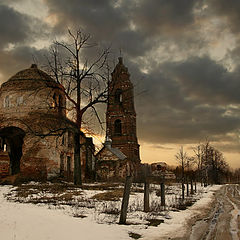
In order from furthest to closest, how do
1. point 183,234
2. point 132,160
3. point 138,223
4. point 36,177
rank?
point 132,160 → point 36,177 → point 138,223 → point 183,234

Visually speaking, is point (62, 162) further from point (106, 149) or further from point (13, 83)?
point (106, 149)

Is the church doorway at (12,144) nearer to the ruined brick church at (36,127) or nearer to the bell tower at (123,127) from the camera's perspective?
the ruined brick church at (36,127)

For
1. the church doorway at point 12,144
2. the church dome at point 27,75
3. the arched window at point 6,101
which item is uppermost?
the church dome at point 27,75

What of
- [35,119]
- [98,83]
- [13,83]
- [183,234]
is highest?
[13,83]

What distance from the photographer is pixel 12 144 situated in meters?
30.8

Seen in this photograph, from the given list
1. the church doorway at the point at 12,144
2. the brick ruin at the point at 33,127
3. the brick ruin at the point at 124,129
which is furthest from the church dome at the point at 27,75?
the brick ruin at the point at 124,129

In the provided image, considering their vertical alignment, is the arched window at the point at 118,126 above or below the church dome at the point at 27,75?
below

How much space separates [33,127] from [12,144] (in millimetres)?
6396

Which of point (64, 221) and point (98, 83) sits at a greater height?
point (98, 83)

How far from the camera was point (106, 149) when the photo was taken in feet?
135

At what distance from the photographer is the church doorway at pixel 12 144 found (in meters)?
28.1

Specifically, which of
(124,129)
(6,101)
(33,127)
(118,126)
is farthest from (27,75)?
(118,126)

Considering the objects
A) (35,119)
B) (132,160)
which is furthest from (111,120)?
(35,119)

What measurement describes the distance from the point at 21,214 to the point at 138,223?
3166mm
